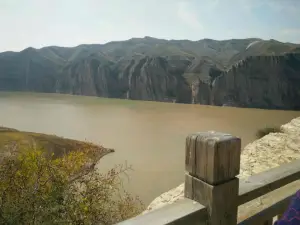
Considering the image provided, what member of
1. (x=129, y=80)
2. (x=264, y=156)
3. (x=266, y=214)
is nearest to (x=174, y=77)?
(x=129, y=80)

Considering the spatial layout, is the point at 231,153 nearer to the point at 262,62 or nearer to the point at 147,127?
the point at 147,127

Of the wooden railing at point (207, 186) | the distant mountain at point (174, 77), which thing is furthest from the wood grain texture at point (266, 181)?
the distant mountain at point (174, 77)

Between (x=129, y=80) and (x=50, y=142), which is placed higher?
(x=129, y=80)

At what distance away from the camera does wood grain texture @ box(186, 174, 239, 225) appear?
1.26 m

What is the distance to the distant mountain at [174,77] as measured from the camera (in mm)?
56875

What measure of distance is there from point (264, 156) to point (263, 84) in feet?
177

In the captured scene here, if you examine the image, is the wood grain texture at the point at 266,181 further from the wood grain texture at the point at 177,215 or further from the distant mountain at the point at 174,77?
the distant mountain at the point at 174,77

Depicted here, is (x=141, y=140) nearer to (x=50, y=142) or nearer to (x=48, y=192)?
(x=50, y=142)

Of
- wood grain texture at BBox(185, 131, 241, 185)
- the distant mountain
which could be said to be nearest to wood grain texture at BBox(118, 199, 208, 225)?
wood grain texture at BBox(185, 131, 241, 185)

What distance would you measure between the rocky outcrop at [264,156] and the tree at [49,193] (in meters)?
1.45

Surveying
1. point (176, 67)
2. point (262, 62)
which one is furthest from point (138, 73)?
point (262, 62)

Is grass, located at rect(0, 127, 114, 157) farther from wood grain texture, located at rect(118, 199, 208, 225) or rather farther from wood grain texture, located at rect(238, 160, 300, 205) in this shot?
wood grain texture, located at rect(118, 199, 208, 225)

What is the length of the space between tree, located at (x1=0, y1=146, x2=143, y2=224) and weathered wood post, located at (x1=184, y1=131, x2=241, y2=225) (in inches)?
108

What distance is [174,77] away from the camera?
7169 centimetres
